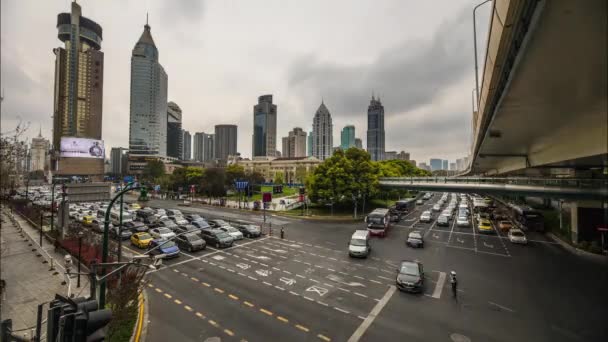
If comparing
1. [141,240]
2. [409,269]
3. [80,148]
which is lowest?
[141,240]

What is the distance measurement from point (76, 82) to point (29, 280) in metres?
140

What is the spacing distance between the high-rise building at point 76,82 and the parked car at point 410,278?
135694 mm

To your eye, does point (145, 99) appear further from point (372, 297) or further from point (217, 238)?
point (372, 297)

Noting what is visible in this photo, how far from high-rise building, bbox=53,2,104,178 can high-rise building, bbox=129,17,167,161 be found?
2502 centimetres

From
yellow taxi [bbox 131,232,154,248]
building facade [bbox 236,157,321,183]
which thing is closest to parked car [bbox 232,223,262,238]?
yellow taxi [bbox 131,232,154,248]

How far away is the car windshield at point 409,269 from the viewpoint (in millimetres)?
15333

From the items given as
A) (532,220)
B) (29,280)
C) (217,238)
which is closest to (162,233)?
(217,238)

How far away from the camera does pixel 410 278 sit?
1488cm

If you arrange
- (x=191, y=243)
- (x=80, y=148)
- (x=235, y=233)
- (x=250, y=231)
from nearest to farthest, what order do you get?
1. (x=191, y=243)
2. (x=235, y=233)
3. (x=250, y=231)
4. (x=80, y=148)

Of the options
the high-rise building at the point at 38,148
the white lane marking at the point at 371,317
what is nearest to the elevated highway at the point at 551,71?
the white lane marking at the point at 371,317

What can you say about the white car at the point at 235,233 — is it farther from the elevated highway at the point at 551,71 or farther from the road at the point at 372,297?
the elevated highway at the point at 551,71

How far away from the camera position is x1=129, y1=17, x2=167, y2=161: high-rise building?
152m

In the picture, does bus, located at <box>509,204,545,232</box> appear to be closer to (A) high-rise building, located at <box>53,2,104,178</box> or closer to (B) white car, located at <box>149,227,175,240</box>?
(B) white car, located at <box>149,227,175,240</box>

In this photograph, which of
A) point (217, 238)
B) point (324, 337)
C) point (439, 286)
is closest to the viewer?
point (324, 337)
